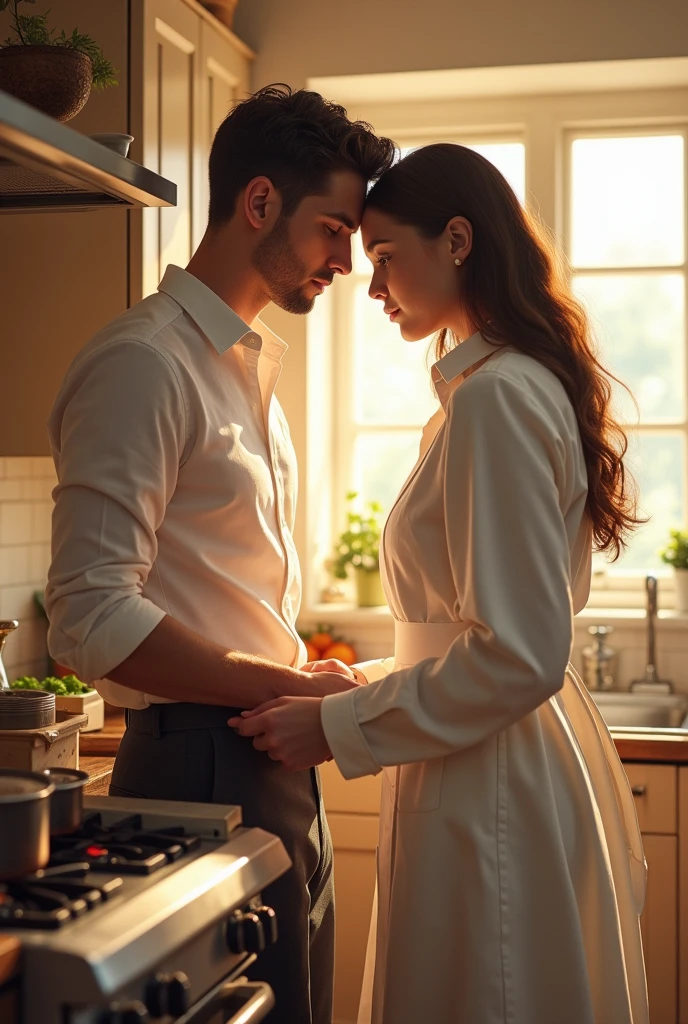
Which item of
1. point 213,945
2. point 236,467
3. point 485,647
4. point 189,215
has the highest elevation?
point 189,215

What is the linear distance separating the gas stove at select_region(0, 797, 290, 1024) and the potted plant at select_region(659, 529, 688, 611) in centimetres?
231

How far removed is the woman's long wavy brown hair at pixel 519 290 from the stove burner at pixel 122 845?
2.54 ft

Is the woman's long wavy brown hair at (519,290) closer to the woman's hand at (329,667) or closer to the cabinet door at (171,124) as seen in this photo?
the woman's hand at (329,667)

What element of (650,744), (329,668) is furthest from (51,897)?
(650,744)

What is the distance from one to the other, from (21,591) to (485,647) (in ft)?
6.11

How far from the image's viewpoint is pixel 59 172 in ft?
5.10

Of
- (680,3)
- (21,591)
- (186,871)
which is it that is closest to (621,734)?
(21,591)

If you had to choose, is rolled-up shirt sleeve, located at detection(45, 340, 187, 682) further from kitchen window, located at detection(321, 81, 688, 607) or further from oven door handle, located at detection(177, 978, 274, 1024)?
kitchen window, located at detection(321, 81, 688, 607)

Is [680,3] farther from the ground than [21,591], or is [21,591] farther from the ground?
[680,3]

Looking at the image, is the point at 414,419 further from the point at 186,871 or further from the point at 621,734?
the point at 186,871

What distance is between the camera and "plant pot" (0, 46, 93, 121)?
5.61 ft

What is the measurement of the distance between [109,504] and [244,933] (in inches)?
22.6

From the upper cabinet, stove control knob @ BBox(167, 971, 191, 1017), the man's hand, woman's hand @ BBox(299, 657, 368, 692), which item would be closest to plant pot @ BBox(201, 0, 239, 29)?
the upper cabinet

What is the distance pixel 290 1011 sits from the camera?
1729 millimetres
